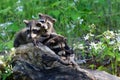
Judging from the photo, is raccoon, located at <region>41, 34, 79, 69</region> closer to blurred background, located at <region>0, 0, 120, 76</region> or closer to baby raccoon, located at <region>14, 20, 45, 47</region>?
baby raccoon, located at <region>14, 20, 45, 47</region>

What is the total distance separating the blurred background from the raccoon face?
4.33 feet

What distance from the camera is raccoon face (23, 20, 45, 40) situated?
4.12 meters

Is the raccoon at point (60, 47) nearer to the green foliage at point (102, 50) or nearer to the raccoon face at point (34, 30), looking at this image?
the raccoon face at point (34, 30)

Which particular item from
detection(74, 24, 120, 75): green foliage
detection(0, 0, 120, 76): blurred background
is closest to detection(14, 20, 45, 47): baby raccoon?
detection(0, 0, 120, 76): blurred background

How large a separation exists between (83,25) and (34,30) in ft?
7.04

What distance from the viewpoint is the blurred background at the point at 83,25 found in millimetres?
5564

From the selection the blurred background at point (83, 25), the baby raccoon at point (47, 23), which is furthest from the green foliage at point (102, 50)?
the baby raccoon at point (47, 23)

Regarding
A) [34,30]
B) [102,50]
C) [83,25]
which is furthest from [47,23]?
[83,25]

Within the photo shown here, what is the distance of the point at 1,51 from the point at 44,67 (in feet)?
4.53

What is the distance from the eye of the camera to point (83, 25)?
6188 mm

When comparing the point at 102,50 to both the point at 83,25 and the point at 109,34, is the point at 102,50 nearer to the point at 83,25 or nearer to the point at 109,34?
the point at 109,34

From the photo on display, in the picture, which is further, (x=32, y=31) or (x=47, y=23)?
(x=47, y=23)

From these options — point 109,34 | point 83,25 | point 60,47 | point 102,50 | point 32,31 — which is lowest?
point 102,50

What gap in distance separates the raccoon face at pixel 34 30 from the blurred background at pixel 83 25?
1318mm
